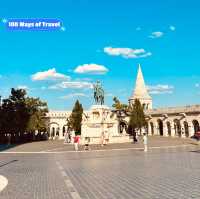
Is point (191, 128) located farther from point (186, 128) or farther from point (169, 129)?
point (169, 129)

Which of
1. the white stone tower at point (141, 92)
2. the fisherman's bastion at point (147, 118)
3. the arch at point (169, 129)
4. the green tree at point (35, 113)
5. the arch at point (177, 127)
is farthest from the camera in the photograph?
the white stone tower at point (141, 92)

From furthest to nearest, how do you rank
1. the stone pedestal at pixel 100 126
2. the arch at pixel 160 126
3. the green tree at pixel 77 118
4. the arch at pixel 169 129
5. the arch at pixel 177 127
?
the arch at pixel 160 126 < the arch at pixel 169 129 < the arch at pixel 177 127 < the green tree at pixel 77 118 < the stone pedestal at pixel 100 126

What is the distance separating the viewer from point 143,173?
41.6 ft

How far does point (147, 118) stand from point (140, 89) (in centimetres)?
1063

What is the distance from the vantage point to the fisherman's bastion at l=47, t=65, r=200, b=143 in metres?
44.9

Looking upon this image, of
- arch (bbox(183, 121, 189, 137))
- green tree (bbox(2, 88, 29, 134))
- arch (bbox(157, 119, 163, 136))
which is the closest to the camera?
green tree (bbox(2, 88, 29, 134))

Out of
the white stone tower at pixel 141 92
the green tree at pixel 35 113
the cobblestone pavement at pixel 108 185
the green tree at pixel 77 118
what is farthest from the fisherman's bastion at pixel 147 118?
the cobblestone pavement at pixel 108 185

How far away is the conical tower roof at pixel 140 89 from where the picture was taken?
88.2 meters

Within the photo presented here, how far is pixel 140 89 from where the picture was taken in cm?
8844

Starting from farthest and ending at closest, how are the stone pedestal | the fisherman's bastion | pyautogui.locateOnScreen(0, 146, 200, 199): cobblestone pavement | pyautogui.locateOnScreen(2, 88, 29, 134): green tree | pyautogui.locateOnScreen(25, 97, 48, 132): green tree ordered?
pyautogui.locateOnScreen(25, 97, 48, 132): green tree < pyautogui.locateOnScreen(2, 88, 29, 134): green tree < the fisherman's bastion < the stone pedestal < pyautogui.locateOnScreen(0, 146, 200, 199): cobblestone pavement

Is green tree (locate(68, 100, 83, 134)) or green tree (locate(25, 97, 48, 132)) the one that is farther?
green tree (locate(68, 100, 83, 134))

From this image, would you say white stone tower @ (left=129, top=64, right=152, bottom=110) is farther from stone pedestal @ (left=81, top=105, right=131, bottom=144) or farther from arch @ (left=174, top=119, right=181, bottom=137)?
stone pedestal @ (left=81, top=105, right=131, bottom=144)

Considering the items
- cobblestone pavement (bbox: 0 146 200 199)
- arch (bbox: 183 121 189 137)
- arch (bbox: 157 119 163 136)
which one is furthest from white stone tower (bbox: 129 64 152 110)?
cobblestone pavement (bbox: 0 146 200 199)

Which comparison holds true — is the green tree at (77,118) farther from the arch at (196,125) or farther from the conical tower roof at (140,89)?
the arch at (196,125)
